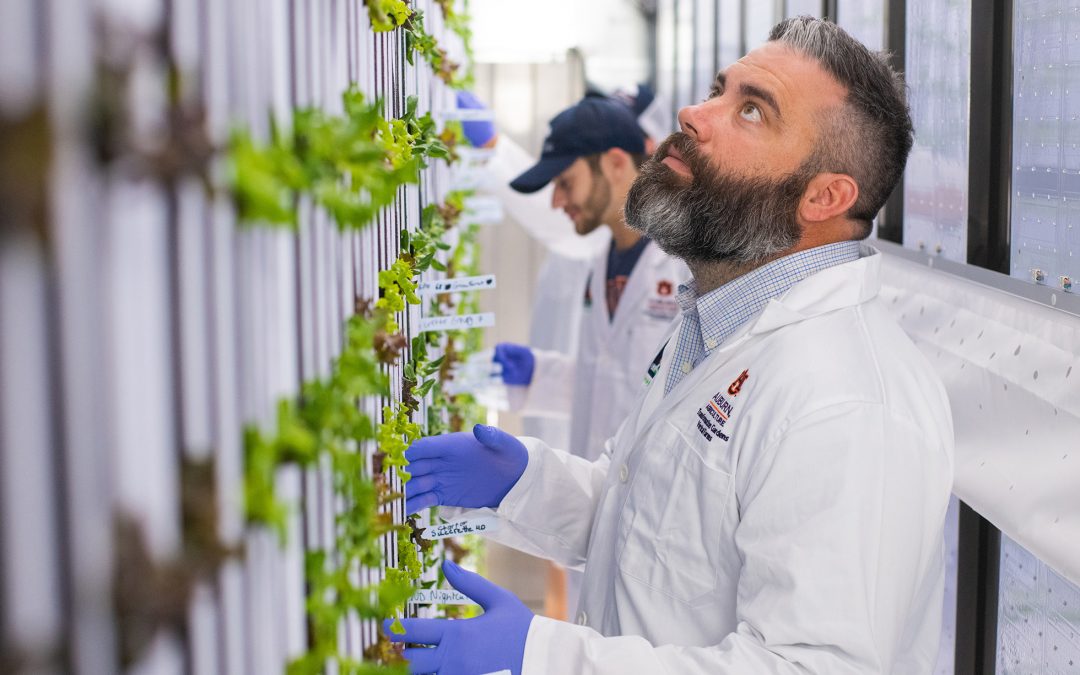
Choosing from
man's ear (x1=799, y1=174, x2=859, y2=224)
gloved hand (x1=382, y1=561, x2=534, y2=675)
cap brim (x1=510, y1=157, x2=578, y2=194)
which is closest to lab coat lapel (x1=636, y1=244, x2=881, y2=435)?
man's ear (x1=799, y1=174, x2=859, y2=224)

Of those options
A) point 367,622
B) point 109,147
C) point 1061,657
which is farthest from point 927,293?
point 109,147

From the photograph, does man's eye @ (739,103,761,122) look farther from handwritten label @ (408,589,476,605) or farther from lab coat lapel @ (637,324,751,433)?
handwritten label @ (408,589,476,605)

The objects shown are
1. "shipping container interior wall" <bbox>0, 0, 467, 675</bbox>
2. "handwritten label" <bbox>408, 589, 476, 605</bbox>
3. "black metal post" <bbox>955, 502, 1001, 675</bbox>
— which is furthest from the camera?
"black metal post" <bbox>955, 502, 1001, 675</bbox>

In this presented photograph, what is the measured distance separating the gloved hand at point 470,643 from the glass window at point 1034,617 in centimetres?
84

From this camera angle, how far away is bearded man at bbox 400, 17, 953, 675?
1.29 metres

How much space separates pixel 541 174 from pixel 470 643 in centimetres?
234

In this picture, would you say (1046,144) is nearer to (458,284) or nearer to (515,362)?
(458,284)

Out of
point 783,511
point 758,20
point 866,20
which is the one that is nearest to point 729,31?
point 758,20

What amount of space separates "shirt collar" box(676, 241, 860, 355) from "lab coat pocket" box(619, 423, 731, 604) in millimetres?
212

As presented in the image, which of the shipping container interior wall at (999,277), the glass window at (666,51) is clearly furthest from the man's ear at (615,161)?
the glass window at (666,51)

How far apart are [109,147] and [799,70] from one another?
140 centimetres

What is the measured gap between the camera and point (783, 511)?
4.33ft

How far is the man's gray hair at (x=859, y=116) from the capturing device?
1.68m

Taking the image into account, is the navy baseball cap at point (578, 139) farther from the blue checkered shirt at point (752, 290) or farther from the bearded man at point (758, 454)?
the blue checkered shirt at point (752, 290)
